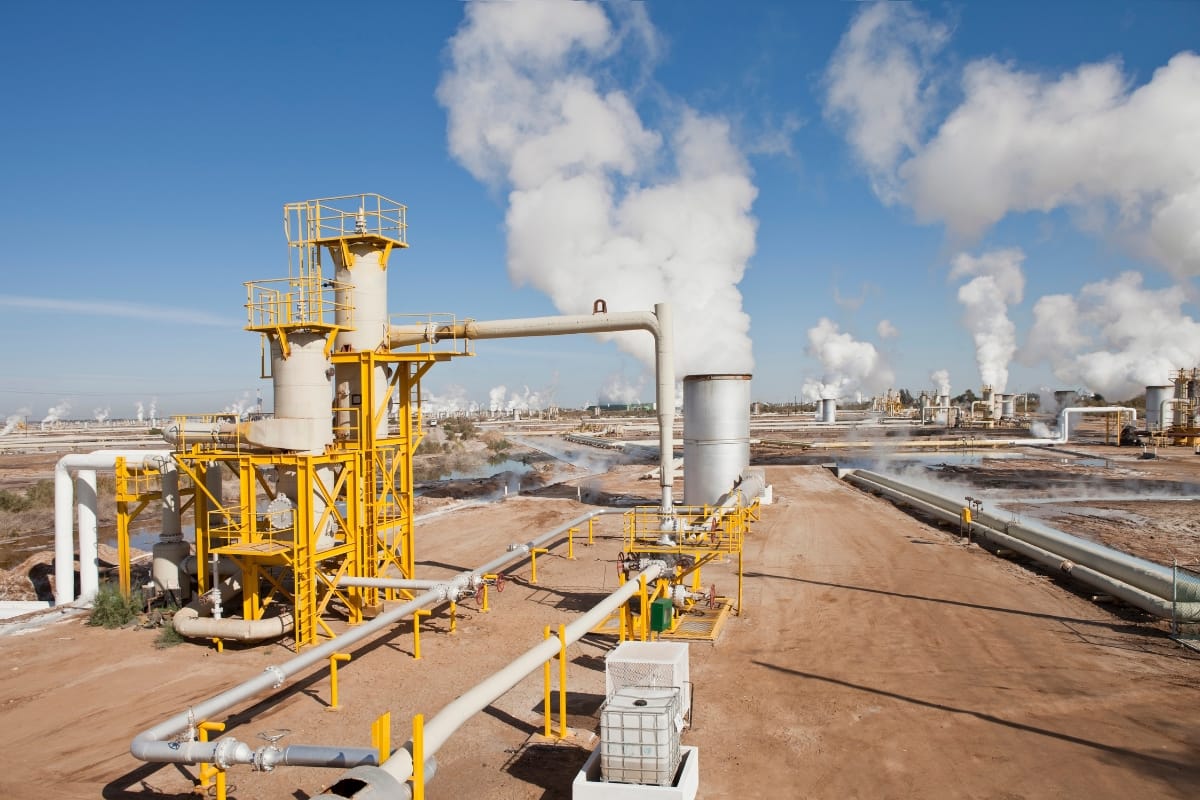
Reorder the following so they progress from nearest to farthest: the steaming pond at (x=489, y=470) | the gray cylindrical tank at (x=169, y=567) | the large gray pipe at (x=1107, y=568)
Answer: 1. the large gray pipe at (x=1107, y=568)
2. the gray cylindrical tank at (x=169, y=567)
3. the steaming pond at (x=489, y=470)

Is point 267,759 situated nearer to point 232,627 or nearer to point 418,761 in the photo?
point 418,761

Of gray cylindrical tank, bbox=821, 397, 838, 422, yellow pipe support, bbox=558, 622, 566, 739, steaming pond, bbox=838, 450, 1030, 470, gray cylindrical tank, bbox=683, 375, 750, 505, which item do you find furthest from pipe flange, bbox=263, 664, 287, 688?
gray cylindrical tank, bbox=821, 397, 838, 422

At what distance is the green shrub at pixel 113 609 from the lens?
15.8 metres

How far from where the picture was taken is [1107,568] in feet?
Result: 56.7

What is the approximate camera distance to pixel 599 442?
83500 millimetres

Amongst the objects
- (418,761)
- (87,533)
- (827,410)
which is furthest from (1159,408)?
(87,533)

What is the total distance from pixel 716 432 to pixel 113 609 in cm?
1825

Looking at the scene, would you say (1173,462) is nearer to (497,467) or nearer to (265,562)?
(497,467)

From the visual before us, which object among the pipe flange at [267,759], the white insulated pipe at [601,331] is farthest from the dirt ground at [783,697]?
the white insulated pipe at [601,331]

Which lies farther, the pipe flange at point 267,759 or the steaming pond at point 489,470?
the steaming pond at point 489,470

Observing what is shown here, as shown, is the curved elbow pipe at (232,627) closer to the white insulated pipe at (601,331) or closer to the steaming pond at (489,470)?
the white insulated pipe at (601,331)

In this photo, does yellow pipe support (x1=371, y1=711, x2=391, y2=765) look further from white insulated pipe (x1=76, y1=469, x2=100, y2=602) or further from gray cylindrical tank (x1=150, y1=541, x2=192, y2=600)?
white insulated pipe (x1=76, y1=469, x2=100, y2=602)

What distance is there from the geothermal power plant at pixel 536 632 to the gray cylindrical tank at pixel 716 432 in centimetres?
9

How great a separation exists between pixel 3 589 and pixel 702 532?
19357 millimetres
